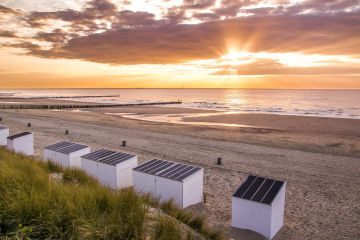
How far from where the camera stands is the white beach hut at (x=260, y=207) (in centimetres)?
882

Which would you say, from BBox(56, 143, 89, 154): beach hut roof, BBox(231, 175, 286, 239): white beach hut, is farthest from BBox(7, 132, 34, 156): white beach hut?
BBox(231, 175, 286, 239): white beach hut

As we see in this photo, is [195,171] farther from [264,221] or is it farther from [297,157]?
[297,157]

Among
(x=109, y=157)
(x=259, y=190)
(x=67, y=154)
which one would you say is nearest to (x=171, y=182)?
(x=259, y=190)

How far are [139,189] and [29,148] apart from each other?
9.82 meters

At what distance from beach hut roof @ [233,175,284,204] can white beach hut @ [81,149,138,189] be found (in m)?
5.24

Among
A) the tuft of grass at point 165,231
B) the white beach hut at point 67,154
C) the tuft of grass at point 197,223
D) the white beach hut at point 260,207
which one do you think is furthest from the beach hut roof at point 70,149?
the tuft of grass at point 165,231

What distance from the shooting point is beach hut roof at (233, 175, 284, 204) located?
→ 29.1ft

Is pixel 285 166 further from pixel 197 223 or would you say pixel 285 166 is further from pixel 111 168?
pixel 197 223

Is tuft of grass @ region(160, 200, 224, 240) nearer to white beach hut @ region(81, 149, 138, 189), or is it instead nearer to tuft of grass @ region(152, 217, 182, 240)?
tuft of grass @ region(152, 217, 182, 240)

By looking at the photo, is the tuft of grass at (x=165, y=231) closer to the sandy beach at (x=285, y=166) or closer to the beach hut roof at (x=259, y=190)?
the beach hut roof at (x=259, y=190)

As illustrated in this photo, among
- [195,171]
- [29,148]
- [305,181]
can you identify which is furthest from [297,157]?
[29,148]

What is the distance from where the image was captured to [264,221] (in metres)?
8.88

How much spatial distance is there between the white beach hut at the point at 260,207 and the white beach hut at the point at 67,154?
8.55 metres

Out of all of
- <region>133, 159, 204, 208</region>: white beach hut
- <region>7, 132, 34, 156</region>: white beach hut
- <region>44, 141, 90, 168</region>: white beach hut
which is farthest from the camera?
<region>7, 132, 34, 156</region>: white beach hut
